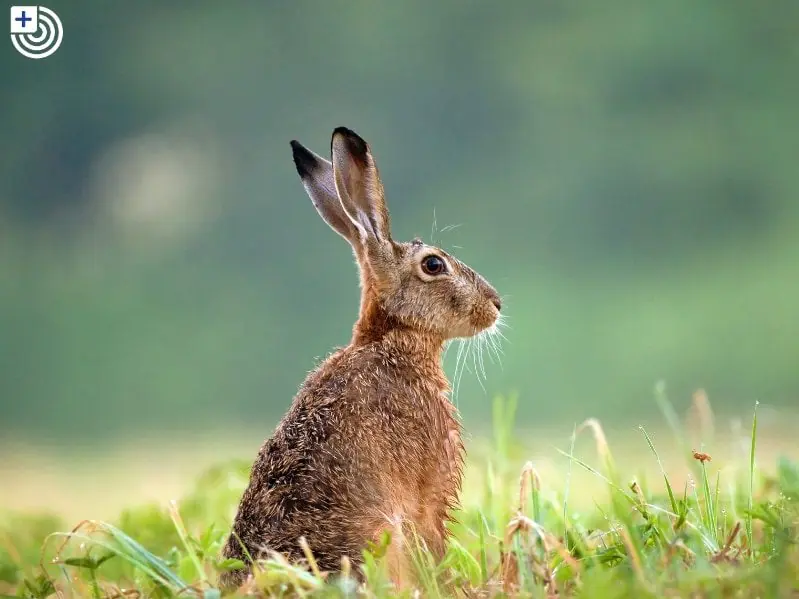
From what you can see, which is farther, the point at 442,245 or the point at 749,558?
the point at 442,245

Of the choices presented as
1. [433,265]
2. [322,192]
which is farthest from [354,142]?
[433,265]

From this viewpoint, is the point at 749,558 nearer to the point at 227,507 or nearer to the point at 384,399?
the point at 384,399

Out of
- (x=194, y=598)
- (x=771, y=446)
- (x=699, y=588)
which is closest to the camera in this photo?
(x=699, y=588)

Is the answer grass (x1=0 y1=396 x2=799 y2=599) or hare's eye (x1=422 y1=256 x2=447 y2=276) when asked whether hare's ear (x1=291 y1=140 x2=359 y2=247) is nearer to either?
hare's eye (x1=422 y1=256 x2=447 y2=276)

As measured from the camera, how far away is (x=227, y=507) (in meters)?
5.98

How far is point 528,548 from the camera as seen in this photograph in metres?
3.49

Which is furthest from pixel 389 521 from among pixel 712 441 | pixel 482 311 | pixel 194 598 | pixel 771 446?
pixel 771 446

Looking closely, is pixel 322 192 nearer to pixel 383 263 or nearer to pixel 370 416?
pixel 383 263

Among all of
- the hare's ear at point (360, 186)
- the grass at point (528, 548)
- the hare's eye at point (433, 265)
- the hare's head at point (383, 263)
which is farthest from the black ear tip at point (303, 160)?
the grass at point (528, 548)

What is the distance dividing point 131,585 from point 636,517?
2255 mm

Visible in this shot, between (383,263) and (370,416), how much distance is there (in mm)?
1103

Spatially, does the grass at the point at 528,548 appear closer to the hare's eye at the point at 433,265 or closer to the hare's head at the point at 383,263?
the hare's head at the point at 383,263

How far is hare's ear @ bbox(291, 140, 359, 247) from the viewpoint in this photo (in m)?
5.59

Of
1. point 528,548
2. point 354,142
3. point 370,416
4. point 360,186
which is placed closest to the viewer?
point 528,548
